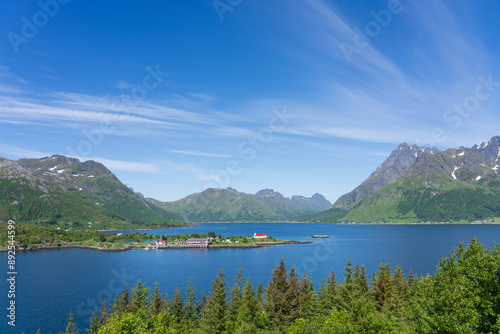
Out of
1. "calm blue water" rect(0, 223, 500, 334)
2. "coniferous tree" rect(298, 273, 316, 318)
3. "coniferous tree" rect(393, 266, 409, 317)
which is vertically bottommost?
"calm blue water" rect(0, 223, 500, 334)

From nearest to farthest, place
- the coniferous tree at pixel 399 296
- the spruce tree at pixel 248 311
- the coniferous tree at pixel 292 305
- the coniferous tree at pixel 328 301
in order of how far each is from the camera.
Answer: the spruce tree at pixel 248 311 < the coniferous tree at pixel 399 296 < the coniferous tree at pixel 292 305 < the coniferous tree at pixel 328 301

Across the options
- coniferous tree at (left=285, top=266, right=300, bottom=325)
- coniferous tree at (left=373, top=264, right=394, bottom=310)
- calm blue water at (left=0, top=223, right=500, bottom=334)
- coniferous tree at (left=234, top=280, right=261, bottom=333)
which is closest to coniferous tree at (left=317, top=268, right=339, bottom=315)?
coniferous tree at (left=285, top=266, right=300, bottom=325)

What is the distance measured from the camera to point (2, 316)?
226ft

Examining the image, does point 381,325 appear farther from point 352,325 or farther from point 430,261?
point 430,261

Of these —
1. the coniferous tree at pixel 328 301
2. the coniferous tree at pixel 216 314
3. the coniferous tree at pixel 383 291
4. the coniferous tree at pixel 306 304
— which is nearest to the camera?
the coniferous tree at pixel 216 314

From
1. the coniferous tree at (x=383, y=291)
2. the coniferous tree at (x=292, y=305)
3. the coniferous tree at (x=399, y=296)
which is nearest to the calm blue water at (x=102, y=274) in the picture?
the coniferous tree at (x=399, y=296)

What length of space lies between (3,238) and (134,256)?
9571 cm

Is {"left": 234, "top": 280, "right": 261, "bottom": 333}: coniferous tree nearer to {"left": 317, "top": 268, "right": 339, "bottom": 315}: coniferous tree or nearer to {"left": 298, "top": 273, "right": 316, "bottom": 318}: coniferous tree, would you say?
{"left": 298, "top": 273, "right": 316, "bottom": 318}: coniferous tree

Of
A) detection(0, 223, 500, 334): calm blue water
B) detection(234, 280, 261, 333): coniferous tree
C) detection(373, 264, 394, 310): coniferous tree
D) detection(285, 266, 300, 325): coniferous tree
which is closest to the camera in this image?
detection(234, 280, 261, 333): coniferous tree

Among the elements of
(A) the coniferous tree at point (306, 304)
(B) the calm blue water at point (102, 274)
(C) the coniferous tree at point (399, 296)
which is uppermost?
(C) the coniferous tree at point (399, 296)

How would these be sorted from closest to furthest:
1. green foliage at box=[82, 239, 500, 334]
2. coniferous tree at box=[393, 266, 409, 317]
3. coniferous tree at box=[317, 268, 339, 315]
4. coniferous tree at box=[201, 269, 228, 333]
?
green foliage at box=[82, 239, 500, 334], coniferous tree at box=[201, 269, 228, 333], coniferous tree at box=[393, 266, 409, 317], coniferous tree at box=[317, 268, 339, 315]

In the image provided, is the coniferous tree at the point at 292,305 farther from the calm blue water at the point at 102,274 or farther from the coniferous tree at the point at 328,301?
the calm blue water at the point at 102,274

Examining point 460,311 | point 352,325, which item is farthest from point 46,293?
point 460,311

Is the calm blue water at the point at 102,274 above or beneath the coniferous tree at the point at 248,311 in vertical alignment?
beneath
